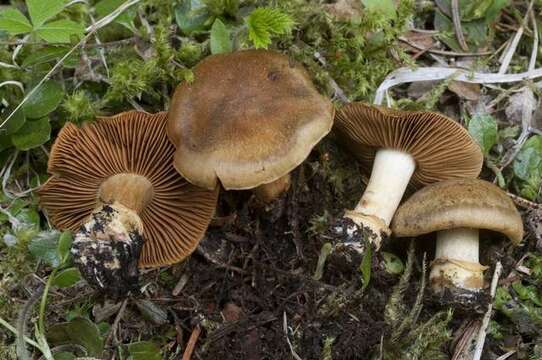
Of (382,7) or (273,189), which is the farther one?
(382,7)

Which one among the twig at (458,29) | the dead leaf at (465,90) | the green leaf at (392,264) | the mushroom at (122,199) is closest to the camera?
the mushroom at (122,199)

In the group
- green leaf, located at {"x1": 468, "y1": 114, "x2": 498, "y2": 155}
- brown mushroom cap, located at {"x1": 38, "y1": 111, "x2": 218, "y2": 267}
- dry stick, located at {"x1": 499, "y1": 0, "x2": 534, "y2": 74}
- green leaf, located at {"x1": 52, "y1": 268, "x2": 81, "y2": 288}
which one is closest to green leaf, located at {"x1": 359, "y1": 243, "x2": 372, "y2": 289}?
brown mushroom cap, located at {"x1": 38, "y1": 111, "x2": 218, "y2": 267}

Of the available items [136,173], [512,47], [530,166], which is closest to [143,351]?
[136,173]

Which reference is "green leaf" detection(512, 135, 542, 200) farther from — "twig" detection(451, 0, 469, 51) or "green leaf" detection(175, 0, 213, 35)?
"green leaf" detection(175, 0, 213, 35)

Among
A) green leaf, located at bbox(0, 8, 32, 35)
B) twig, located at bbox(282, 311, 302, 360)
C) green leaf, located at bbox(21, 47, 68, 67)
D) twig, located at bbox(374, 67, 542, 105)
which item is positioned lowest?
twig, located at bbox(282, 311, 302, 360)

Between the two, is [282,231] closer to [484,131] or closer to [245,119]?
[245,119]

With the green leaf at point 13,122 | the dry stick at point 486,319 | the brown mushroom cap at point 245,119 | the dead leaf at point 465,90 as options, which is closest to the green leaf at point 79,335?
the brown mushroom cap at point 245,119

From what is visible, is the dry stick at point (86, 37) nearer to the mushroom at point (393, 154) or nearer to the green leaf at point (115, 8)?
the green leaf at point (115, 8)
